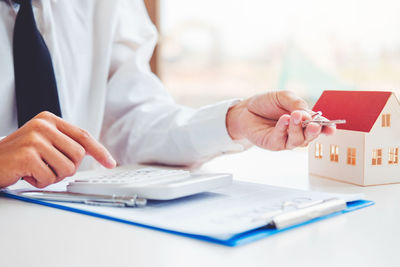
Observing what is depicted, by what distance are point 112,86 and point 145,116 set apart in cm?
15

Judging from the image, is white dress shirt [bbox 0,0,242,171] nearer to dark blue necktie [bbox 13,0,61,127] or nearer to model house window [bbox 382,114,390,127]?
dark blue necktie [bbox 13,0,61,127]

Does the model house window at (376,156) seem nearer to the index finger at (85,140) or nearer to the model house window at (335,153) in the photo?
the model house window at (335,153)

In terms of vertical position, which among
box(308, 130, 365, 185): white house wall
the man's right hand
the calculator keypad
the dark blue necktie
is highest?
the dark blue necktie

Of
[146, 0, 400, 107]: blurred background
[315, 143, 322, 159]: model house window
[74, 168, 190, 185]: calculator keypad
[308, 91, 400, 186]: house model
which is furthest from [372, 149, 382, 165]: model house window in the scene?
[146, 0, 400, 107]: blurred background

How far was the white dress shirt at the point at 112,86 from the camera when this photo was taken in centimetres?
97

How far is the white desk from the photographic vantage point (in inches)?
16.1

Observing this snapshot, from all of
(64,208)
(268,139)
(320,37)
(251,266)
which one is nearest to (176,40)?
(320,37)

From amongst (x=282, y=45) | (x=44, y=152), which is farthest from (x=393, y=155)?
(x=282, y=45)

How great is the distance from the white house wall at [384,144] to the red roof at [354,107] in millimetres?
11

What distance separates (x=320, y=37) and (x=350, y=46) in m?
0.20

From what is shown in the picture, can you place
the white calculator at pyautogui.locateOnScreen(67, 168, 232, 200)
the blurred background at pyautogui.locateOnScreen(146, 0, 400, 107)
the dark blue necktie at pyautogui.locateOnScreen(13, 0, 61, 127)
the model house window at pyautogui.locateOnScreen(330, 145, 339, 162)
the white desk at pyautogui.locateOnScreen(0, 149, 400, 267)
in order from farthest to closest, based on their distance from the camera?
the blurred background at pyautogui.locateOnScreen(146, 0, 400, 107), the dark blue necktie at pyautogui.locateOnScreen(13, 0, 61, 127), the model house window at pyautogui.locateOnScreen(330, 145, 339, 162), the white calculator at pyautogui.locateOnScreen(67, 168, 232, 200), the white desk at pyautogui.locateOnScreen(0, 149, 400, 267)

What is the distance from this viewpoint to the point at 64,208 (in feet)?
1.91

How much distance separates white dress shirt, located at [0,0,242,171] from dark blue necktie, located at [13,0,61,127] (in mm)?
70

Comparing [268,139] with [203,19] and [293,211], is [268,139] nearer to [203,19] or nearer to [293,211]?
[293,211]
